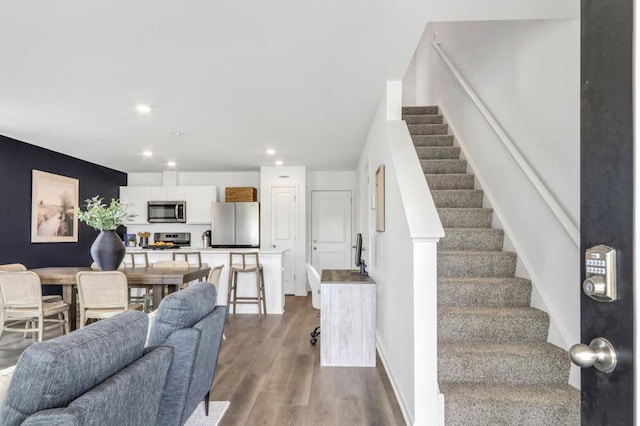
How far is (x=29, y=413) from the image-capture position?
3.37ft

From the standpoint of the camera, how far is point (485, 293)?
9.45ft

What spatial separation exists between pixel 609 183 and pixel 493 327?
2146 mm

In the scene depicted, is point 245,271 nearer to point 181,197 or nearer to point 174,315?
point 181,197

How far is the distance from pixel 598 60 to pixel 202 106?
356 centimetres

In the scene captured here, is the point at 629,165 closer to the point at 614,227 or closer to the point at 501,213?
the point at 614,227

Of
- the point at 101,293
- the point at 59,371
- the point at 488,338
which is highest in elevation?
the point at 59,371

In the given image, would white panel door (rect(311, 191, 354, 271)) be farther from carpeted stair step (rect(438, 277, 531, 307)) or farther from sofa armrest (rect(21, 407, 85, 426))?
sofa armrest (rect(21, 407, 85, 426))

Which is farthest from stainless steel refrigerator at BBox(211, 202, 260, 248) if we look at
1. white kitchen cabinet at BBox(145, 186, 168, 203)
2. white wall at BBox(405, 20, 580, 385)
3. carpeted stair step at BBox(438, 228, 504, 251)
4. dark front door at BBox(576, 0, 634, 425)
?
dark front door at BBox(576, 0, 634, 425)

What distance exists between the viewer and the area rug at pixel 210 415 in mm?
2406

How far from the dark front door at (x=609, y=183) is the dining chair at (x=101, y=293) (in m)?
3.48

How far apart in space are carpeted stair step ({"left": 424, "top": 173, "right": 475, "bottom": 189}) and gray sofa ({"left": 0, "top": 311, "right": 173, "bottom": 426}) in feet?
10.3

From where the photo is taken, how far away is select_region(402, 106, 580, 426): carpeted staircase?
218 cm

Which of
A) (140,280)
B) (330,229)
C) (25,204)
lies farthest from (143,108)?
(330,229)

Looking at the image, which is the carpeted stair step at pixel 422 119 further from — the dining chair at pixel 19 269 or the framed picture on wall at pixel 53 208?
the framed picture on wall at pixel 53 208
